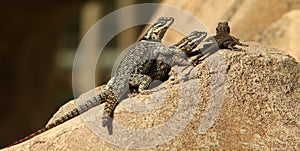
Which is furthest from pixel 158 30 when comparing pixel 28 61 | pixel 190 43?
pixel 28 61

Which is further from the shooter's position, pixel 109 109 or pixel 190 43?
pixel 190 43

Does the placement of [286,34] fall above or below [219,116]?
above

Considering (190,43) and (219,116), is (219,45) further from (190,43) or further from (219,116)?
(219,116)

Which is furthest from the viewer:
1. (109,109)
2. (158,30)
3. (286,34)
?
(286,34)

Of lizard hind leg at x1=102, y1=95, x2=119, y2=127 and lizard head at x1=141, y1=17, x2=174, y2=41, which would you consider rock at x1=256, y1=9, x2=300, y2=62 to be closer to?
lizard head at x1=141, y1=17, x2=174, y2=41

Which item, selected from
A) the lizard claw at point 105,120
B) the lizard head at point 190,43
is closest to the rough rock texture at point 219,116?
the lizard claw at point 105,120

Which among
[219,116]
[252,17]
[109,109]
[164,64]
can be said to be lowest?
[219,116]

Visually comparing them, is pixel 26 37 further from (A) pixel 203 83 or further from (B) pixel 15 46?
(A) pixel 203 83
